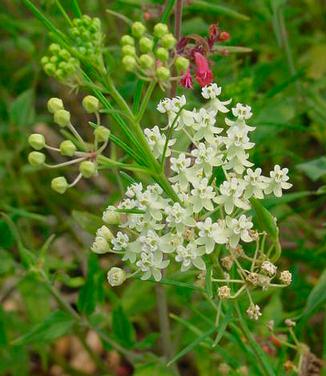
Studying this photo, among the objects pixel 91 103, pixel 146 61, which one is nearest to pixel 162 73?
pixel 146 61

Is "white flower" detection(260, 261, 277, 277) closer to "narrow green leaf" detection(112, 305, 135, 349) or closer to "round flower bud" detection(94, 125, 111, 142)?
"round flower bud" detection(94, 125, 111, 142)

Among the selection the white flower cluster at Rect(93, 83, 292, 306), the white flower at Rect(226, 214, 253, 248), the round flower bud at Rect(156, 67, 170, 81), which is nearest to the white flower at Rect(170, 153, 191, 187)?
the white flower cluster at Rect(93, 83, 292, 306)

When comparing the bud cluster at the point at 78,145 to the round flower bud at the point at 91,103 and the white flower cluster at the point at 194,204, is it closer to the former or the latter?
the round flower bud at the point at 91,103

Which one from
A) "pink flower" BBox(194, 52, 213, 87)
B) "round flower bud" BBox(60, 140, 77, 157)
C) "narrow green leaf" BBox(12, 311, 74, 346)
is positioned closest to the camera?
"round flower bud" BBox(60, 140, 77, 157)

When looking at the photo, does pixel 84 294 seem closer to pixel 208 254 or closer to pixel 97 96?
pixel 208 254

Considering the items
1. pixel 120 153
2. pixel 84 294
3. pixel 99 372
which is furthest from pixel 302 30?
pixel 84 294

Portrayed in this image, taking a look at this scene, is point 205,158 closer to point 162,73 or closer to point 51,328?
point 162,73
